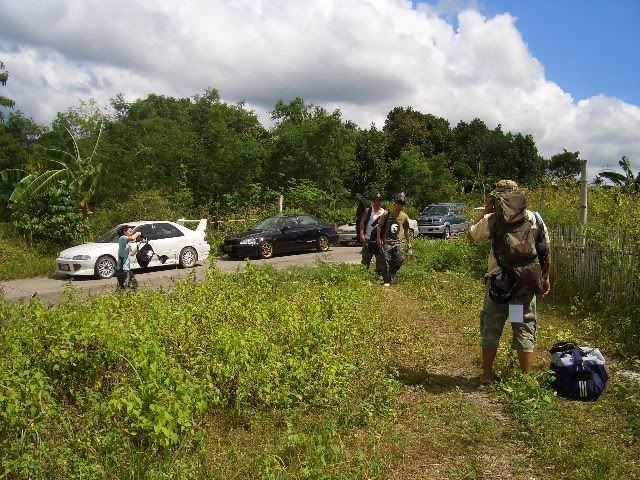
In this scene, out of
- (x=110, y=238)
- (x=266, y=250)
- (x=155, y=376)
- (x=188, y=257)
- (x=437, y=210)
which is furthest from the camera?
(x=437, y=210)

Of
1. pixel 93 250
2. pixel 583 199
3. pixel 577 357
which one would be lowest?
pixel 577 357

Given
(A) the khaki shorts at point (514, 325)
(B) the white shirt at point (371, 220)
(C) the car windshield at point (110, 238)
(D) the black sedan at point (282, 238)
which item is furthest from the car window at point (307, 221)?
(A) the khaki shorts at point (514, 325)

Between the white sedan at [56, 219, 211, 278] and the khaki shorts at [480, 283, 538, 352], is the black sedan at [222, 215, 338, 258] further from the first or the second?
the khaki shorts at [480, 283, 538, 352]

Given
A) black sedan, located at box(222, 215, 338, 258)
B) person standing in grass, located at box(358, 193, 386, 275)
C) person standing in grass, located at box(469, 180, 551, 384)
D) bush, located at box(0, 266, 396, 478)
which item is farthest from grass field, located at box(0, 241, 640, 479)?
black sedan, located at box(222, 215, 338, 258)

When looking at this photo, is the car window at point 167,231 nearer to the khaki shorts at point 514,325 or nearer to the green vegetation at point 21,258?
the green vegetation at point 21,258

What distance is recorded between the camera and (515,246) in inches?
204

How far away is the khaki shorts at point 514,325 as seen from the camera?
539 centimetres

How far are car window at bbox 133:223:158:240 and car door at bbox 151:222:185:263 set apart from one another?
8 centimetres

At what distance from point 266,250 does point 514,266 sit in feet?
50.4

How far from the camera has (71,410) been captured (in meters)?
4.49

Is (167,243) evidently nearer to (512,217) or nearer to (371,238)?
(371,238)

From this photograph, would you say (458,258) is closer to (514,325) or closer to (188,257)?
(188,257)

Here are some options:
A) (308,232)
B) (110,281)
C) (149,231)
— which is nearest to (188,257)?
(149,231)

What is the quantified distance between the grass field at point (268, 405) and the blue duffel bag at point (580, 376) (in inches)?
4.5
